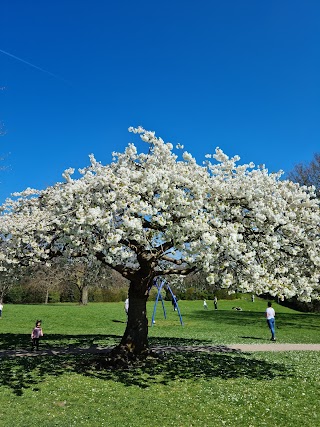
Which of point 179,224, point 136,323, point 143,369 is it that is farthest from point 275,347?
point 179,224

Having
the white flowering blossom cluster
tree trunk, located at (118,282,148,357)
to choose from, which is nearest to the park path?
tree trunk, located at (118,282,148,357)

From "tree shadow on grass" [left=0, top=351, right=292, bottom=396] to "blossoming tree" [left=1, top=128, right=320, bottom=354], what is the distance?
4.98 feet

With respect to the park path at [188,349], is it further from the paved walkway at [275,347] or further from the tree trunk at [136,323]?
the tree trunk at [136,323]

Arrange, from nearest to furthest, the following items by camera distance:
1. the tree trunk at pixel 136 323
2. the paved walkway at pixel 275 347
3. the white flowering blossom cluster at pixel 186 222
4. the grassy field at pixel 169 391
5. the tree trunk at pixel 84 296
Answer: the grassy field at pixel 169 391 → the white flowering blossom cluster at pixel 186 222 → the tree trunk at pixel 136 323 → the paved walkway at pixel 275 347 → the tree trunk at pixel 84 296

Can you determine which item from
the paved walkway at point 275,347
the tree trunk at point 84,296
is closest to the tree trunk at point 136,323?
the paved walkway at point 275,347

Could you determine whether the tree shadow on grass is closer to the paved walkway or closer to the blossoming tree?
the blossoming tree

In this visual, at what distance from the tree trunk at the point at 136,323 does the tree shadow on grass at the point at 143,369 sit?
2.21 ft

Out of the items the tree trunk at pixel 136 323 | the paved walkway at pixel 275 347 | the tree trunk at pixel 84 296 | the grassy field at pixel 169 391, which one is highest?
the tree trunk at pixel 84 296

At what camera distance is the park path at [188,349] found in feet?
57.9

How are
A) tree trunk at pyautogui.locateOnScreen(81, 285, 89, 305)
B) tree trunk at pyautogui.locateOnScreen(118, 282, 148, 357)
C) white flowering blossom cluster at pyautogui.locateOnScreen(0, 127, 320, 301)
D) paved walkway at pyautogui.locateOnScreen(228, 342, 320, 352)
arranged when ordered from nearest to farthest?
white flowering blossom cluster at pyautogui.locateOnScreen(0, 127, 320, 301) < tree trunk at pyautogui.locateOnScreen(118, 282, 148, 357) < paved walkway at pyautogui.locateOnScreen(228, 342, 320, 352) < tree trunk at pyautogui.locateOnScreen(81, 285, 89, 305)

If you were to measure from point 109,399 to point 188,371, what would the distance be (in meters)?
4.14

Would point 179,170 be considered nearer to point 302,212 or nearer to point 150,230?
point 150,230

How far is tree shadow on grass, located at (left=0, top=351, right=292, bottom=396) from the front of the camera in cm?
1287

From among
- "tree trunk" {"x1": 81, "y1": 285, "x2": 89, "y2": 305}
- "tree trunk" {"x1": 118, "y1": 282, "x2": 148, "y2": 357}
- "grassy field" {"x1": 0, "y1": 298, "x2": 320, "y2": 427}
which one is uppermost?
"tree trunk" {"x1": 81, "y1": 285, "x2": 89, "y2": 305}
